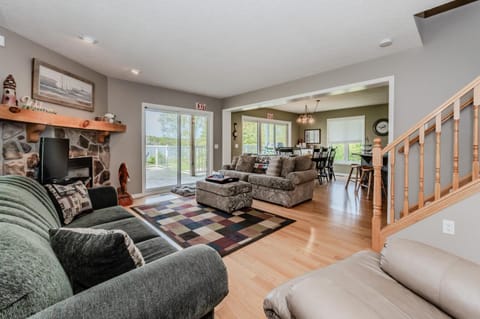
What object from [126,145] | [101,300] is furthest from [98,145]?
[101,300]

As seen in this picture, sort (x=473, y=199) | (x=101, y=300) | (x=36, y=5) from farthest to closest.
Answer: (x=36, y=5)
(x=473, y=199)
(x=101, y=300)

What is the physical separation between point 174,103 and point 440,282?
542cm

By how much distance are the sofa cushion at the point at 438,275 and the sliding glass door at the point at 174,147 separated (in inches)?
190

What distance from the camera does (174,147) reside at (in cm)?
549

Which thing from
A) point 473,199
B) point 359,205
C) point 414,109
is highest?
point 414,109

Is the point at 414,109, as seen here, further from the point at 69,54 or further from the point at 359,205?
the point at 69,54

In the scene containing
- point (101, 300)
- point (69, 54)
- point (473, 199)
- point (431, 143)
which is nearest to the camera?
point (101, 300)

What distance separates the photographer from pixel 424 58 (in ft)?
9.62

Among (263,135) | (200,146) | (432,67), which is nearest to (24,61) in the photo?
(200,146)

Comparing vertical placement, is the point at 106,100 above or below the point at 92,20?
below

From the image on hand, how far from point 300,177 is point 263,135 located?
428 centimetres

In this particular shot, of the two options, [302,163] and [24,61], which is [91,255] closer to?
[24,61]

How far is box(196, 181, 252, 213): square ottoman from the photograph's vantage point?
11.5ft

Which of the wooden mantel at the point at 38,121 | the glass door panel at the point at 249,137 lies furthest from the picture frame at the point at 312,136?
the wooden mantel at the point at 38,121
